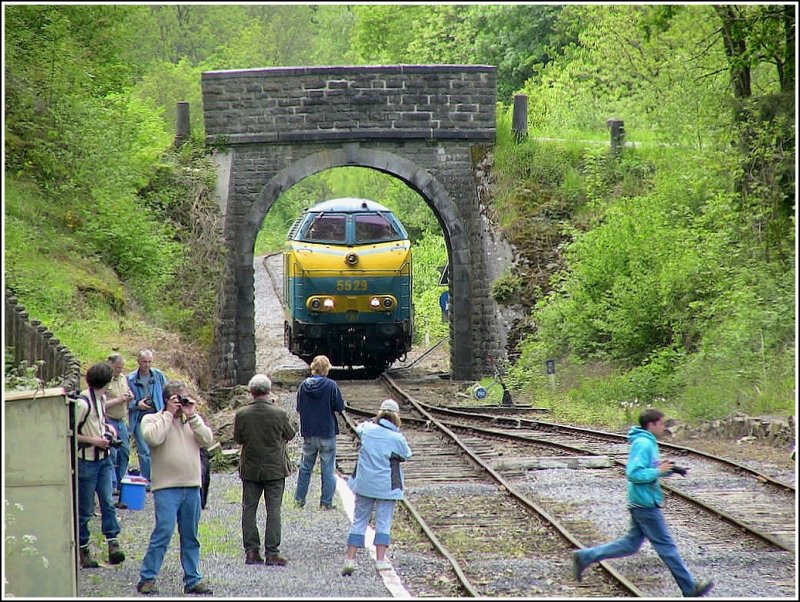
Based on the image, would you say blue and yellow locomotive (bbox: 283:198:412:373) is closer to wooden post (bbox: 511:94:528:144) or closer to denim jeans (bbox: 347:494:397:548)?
wooden post (bbox: 511:94:528:144)

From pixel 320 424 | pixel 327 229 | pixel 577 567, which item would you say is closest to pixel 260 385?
pixel 320 424

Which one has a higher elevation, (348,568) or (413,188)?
(413,188)

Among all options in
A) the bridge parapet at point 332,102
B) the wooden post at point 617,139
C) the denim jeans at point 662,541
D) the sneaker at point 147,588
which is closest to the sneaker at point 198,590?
the sneaker at point 147,588

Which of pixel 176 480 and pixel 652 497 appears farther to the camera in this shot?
pixel 176 480

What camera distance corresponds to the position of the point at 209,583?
30.8ft

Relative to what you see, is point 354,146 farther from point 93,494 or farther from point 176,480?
point 176,480

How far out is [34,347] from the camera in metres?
11.3

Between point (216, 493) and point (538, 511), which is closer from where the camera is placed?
point (538, 511)

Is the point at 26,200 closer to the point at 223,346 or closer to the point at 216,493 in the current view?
the point at 223,346

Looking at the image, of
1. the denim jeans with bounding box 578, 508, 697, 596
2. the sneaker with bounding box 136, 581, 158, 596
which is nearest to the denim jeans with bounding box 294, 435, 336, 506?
the sneaker with bounding box 136, 581, 158, 596

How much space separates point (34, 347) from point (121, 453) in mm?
1354

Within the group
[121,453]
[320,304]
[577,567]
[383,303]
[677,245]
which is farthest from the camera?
[383,303]

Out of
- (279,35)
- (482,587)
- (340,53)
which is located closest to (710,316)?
(482,587)

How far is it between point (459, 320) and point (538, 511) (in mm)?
14329
